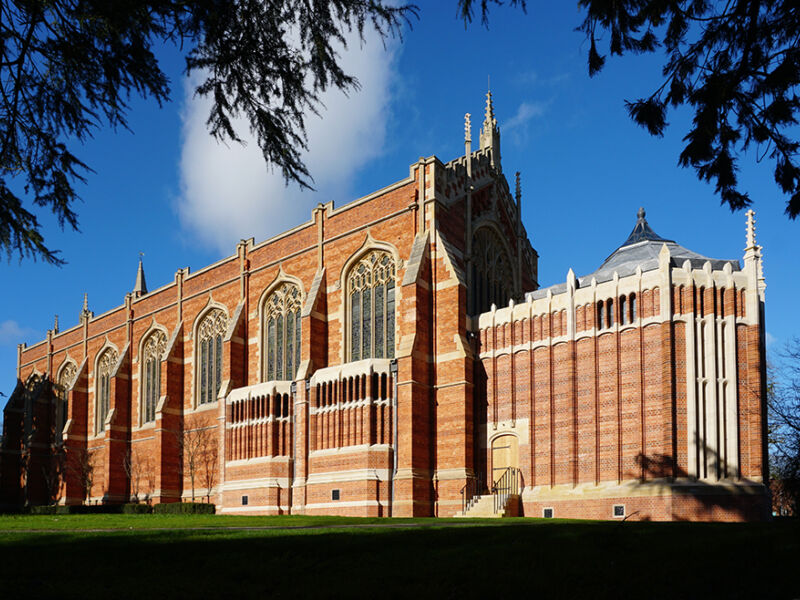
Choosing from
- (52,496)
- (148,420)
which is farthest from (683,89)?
(52,496)

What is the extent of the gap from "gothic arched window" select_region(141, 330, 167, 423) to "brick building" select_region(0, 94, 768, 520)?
304 cm

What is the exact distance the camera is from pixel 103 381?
4906 cm

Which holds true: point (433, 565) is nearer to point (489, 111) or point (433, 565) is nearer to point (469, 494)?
point (469, 494)

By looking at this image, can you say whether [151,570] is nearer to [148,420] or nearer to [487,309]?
[487,309]

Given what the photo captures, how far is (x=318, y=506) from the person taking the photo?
29.5 meters

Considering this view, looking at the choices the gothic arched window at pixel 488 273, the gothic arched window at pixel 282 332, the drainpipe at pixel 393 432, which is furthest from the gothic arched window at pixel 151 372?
the gothic arched window at pixel 488 273

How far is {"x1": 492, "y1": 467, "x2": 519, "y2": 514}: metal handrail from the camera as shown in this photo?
88.3ft

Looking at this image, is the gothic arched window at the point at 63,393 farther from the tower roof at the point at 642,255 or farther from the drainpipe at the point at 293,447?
the tower roof at the point at 642,255

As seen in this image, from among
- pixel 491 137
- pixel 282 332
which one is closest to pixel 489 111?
pixel 491 137

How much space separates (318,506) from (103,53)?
24.2m

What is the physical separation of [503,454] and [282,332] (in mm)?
12874

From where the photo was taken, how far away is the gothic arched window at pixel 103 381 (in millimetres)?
48188

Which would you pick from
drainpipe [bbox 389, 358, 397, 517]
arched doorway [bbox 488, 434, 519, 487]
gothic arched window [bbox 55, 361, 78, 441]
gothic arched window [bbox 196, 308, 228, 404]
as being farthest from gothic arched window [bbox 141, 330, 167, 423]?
arched doorway [bbox 488, 434, 519, 487]

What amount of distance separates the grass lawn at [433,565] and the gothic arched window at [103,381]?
3530 cm
